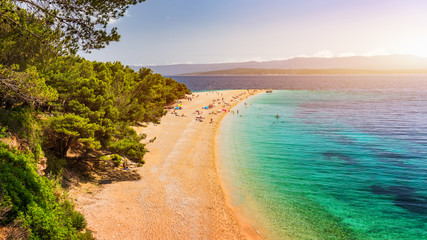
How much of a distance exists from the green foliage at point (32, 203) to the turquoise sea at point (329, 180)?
432 inches

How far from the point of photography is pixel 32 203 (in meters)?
9.02

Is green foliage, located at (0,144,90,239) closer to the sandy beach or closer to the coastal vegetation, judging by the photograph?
the coastal vegetation

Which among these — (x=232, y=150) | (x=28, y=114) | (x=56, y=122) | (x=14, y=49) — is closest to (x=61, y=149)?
(x=56, y=122)

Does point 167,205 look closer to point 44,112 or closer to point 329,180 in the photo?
point 44,112

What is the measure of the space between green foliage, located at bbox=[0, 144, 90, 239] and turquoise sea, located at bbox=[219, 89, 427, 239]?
36.0 feet

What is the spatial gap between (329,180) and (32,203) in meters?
23.4

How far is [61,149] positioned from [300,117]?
168 feet

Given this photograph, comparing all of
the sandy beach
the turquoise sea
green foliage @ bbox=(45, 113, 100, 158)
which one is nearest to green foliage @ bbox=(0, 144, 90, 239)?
the sandy beach

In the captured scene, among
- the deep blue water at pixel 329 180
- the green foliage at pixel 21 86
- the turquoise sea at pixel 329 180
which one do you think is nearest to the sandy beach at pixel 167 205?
the turquoise sea at pixel 329 180

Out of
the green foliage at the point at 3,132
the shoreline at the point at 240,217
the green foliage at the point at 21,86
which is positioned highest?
the green foliage at the point at 21,86

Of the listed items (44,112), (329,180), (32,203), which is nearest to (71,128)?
(44,112)

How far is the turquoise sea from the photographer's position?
1530cm

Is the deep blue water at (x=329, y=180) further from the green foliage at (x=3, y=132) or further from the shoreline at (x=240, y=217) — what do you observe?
the green foliage at (x=3, y=132)

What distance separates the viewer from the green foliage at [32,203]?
8.49m
